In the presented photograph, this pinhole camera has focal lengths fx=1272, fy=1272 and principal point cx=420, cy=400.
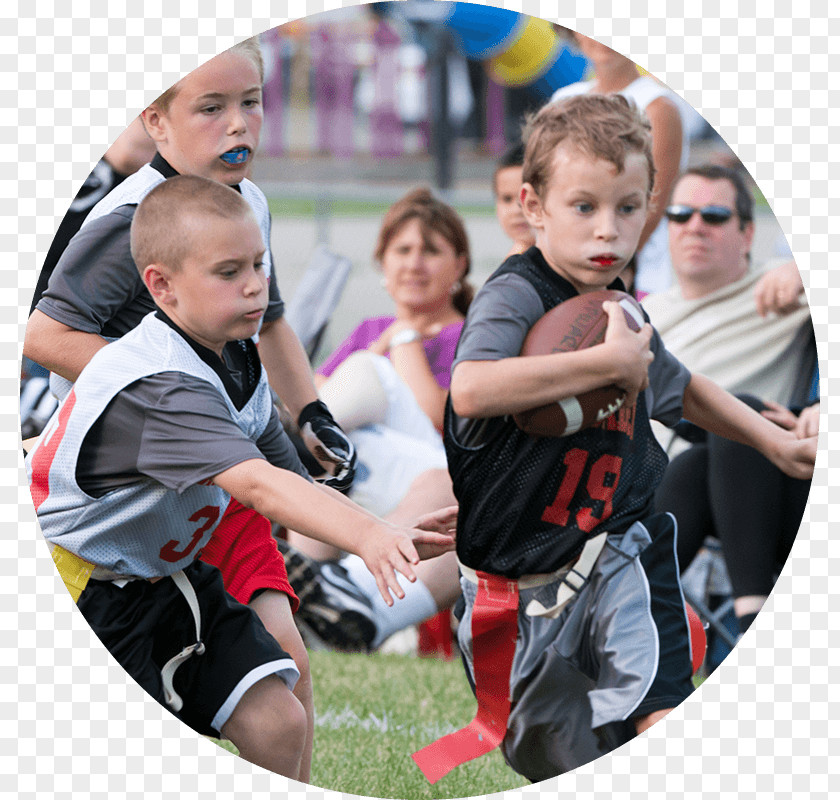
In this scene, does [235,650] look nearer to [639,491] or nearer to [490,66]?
[639,491]

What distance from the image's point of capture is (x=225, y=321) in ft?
8.38

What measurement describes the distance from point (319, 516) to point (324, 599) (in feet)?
1.96

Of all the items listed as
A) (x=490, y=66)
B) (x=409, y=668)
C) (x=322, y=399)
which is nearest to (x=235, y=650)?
(x=322, y=399)

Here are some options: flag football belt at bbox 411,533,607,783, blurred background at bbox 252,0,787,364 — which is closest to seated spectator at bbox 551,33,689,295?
blurred background at bbox 252,0,787,364

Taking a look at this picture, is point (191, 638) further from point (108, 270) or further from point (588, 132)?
point (588, 132)

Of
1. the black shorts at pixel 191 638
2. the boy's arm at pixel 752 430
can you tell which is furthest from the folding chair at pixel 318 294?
the boy's arm at pixel 752 430

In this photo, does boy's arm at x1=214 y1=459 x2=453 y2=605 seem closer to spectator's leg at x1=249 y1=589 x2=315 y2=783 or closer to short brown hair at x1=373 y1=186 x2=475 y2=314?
spectator's leg at x1=249 y1=589 x2=315 y2=783

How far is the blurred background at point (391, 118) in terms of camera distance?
2.93 metres

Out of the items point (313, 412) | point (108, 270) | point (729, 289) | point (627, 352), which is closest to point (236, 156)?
point (108, 270)

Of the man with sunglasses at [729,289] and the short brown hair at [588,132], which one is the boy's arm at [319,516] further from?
the man with sunglasses at [729,289]

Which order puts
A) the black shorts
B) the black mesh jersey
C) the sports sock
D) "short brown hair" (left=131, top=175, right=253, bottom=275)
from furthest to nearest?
the sports sock < the black shorts < the black mesh jersey < "short brown hair" (left=131, top=175, right=253, bottom=275)

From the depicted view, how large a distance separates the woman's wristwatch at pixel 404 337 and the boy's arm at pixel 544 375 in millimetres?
430

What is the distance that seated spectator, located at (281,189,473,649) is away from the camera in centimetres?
290

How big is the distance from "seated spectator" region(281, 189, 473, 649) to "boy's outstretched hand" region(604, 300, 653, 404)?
1.23 feet
